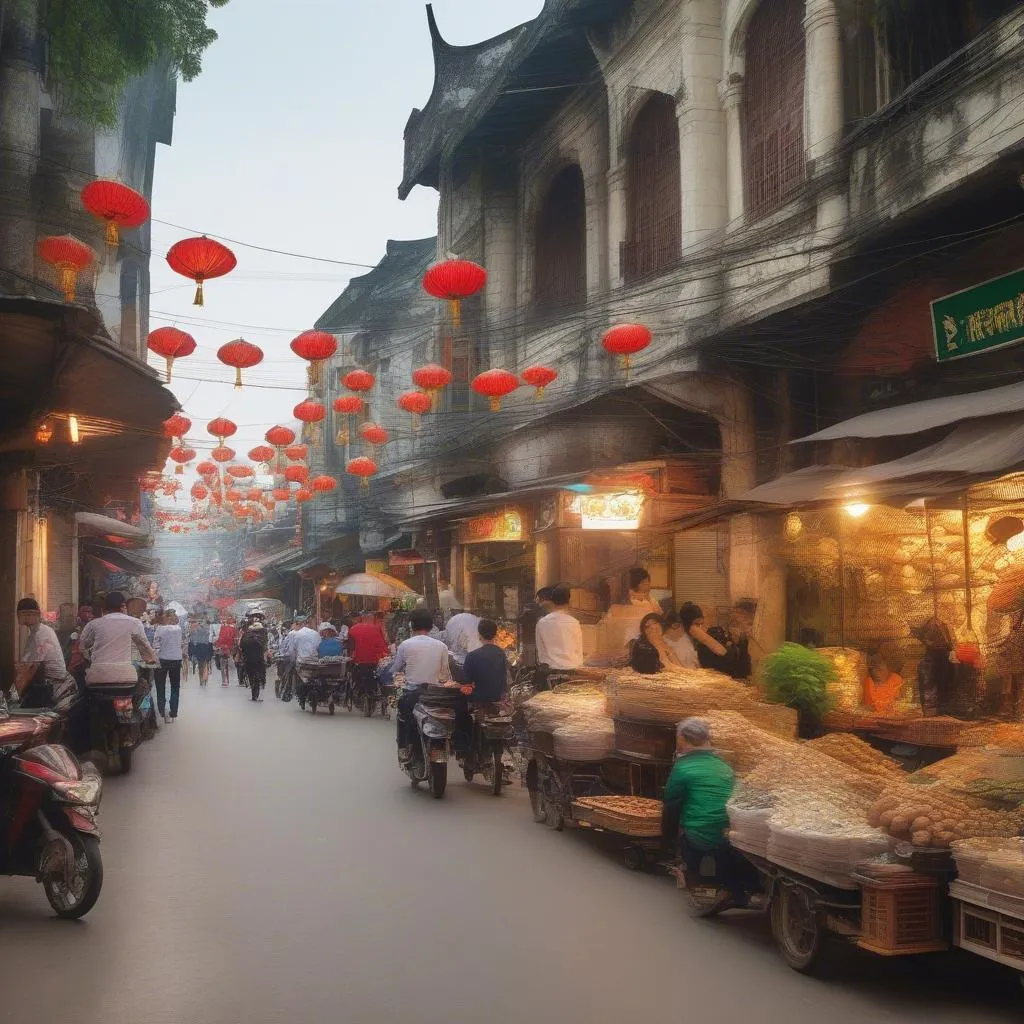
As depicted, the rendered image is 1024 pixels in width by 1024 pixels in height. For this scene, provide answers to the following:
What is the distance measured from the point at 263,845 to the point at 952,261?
929 centimetres

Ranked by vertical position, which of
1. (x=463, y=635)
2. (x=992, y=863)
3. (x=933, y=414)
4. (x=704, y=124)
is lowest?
(x=992, y=863)

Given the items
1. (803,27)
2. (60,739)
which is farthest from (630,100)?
(60,739)

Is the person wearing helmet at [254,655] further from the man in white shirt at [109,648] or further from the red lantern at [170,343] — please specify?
the man in white shirt at [109,648]

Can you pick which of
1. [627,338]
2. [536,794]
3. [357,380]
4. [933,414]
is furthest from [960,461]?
[357,380]

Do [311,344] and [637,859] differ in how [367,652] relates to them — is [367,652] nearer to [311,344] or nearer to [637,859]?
[311,344]

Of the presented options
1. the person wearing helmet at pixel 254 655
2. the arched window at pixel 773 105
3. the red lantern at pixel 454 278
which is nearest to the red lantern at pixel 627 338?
the red lantern at pixel 454 278

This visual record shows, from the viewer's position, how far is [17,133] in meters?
17.5

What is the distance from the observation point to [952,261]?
12.2 meters

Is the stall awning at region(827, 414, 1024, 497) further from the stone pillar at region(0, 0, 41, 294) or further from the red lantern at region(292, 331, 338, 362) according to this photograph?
the stone pillar at region(0, 0, 41, 294)

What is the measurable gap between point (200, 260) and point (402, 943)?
28.5 feet

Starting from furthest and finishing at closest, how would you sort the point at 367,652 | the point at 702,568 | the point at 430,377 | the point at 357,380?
the point at 367,652 → the point at 357,380 → the point at 702,568 → the point at 430,377

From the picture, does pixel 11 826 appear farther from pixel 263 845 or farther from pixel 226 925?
pixel 263 845

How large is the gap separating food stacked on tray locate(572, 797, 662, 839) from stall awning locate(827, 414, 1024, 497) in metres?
3.01

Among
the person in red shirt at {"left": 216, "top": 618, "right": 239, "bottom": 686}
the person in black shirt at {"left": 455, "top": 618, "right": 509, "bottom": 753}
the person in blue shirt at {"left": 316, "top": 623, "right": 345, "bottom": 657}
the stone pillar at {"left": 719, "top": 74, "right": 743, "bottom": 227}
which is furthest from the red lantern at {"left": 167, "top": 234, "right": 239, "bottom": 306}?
the person in red shirt at {"left": 216, "top": 618, "right": 239, "bottom": 686}
